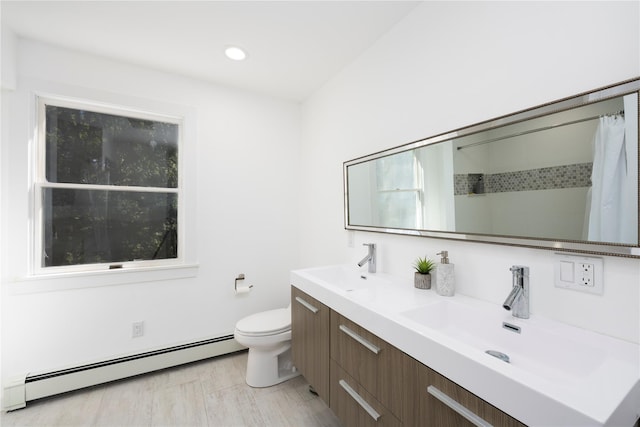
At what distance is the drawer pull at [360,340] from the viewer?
1.13 m

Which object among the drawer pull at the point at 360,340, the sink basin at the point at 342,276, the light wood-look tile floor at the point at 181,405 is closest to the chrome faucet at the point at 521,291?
the drawer pull at the point at 360,340

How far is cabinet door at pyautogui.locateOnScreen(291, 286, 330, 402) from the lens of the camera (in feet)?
4.94

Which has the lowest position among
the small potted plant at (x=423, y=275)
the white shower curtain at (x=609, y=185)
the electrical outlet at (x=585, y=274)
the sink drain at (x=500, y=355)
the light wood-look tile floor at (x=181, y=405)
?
the light wood-look tile floor at (x=181, y=405)

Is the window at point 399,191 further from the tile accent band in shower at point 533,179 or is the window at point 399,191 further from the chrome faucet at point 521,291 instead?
the chrome faucet at point 521,291

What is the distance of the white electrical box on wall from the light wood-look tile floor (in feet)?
4.77

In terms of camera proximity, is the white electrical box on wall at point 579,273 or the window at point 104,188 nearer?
the white electrical box on wall at point 579,273

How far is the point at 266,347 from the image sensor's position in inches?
79.7

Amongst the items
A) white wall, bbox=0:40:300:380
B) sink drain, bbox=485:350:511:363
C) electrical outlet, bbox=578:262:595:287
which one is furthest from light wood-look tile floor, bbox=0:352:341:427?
electrical outlet, bbox=578:262:595:287

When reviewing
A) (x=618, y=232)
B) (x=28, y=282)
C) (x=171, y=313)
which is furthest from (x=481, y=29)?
(x=28, y=282)

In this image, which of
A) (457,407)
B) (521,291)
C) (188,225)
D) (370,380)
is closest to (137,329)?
(188,225)

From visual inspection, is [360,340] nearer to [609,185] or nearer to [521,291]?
[521,291]

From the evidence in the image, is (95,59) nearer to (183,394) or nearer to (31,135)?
(31,135)

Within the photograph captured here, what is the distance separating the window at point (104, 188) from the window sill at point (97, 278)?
4.2 inches

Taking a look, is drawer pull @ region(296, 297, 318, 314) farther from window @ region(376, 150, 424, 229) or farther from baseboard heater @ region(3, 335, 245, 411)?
baseboard heater @ region(3, 335, 245, 411)
